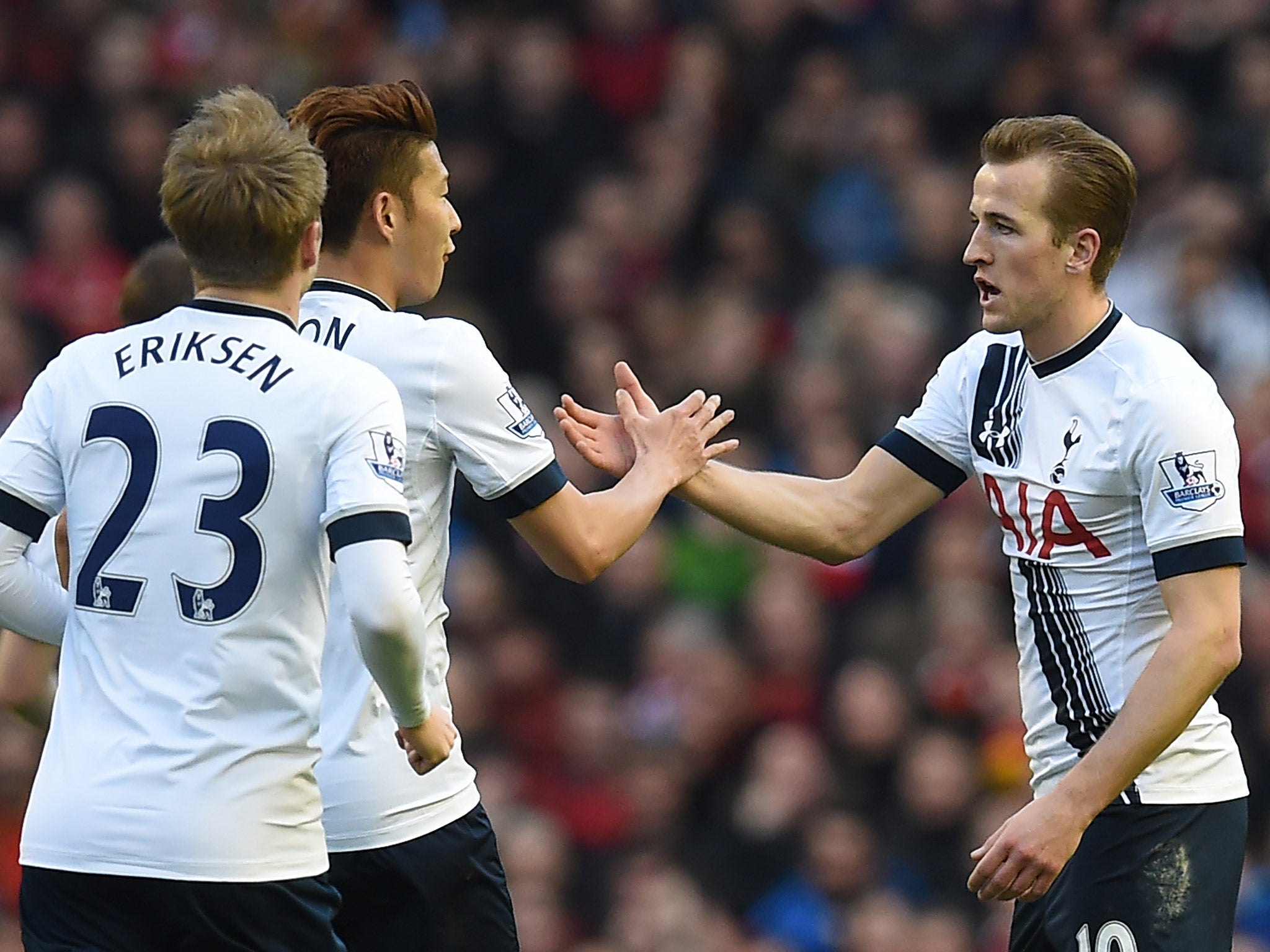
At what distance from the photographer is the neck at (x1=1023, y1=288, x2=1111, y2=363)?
4609 mm

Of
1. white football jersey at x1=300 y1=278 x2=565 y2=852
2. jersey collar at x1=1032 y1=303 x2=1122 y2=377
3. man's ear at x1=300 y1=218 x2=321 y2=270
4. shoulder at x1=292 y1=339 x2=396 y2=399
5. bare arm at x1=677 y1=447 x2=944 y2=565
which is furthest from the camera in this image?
bare arm at x1=677 y1=447 x2=944 y2=565

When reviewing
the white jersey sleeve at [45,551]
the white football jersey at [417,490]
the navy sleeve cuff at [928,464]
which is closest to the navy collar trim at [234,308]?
the white football jersey at [417,490]

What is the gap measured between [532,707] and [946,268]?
299 cm

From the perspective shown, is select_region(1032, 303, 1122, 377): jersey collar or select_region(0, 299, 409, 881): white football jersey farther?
select_region(1032, 303, 1122, 377): jersey collar

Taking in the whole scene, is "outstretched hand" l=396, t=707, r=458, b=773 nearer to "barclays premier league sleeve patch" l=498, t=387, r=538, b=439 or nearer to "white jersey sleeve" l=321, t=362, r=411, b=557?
"white jersey sleeve" l=321, t=362, r=411, b=557

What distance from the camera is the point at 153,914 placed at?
3547 millimetres

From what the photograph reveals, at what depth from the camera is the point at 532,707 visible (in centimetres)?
1011

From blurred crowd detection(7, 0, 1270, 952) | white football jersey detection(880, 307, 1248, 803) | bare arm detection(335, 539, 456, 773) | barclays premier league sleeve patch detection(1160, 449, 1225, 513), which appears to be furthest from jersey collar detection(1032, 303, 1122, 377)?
blurred crowd detection(7, 0, 1270, 952)

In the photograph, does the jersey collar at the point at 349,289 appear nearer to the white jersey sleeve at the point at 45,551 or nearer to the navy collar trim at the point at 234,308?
the navy collar trim at the point at 234,308

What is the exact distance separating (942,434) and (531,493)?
49.4 inches

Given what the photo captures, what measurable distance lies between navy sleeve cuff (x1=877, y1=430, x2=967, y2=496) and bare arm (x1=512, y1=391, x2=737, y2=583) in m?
0.49

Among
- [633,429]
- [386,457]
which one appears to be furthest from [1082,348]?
[386,457]

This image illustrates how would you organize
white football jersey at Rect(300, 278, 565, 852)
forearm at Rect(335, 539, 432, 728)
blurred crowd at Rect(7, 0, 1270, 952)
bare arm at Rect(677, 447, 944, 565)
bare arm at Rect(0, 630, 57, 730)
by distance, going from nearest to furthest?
forearm at Rect(335, 539, 432, 728)
white football jersey at Rect(300, 278, 565, 852)
bare arm at Rect(0, 630, 57, 730)
bare arm at Rect(677, 447, 944, 565)
blurred crowd at Rect(7, 0, 1270, 952)

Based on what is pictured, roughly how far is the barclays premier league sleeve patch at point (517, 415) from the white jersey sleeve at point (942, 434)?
1.18 meters
